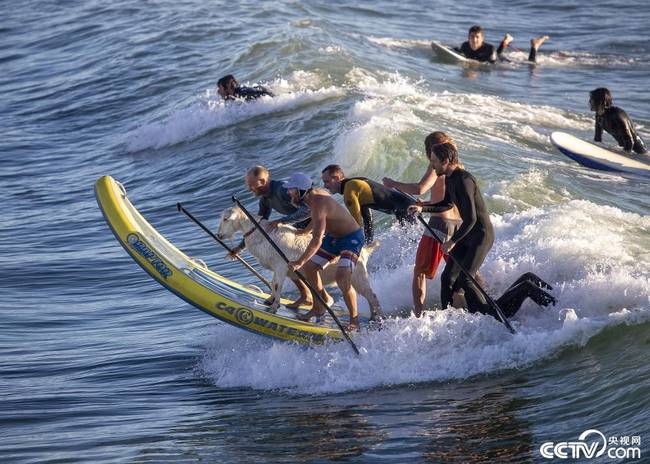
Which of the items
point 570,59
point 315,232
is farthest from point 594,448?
point 570,59

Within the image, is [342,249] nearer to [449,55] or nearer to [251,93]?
Answer: [251,93]

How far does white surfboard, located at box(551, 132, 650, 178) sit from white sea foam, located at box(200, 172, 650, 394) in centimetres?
497

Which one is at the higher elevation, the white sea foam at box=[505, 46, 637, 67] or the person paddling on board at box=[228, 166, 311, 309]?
the person paddling on board at box=[228, 166, 311, 309]

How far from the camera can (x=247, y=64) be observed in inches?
1032

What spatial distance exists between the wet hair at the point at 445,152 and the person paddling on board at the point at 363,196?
3.92ft

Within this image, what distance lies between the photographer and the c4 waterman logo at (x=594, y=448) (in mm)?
7617

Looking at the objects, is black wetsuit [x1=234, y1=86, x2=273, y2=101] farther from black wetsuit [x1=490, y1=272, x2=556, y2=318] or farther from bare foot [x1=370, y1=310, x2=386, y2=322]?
black wetsuit [x1=490, y1=272, x2=556, y2=318]

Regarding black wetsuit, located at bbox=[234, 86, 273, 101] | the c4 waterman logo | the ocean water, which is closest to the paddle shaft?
the ocean water

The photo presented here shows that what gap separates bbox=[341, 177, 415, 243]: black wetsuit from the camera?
10.9 metres

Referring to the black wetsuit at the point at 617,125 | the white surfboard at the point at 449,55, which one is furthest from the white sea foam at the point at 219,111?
the black wetsuit at the point at 617,125

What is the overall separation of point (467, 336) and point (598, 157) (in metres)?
8.42

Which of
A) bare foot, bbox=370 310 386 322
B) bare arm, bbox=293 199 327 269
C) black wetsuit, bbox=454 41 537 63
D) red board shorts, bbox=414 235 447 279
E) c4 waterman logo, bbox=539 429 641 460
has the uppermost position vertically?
bare arm, bbox=293 199 327 269

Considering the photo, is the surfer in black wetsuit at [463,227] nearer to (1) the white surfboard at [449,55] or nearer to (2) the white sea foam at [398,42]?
(1) the white surfboard at [449,55]

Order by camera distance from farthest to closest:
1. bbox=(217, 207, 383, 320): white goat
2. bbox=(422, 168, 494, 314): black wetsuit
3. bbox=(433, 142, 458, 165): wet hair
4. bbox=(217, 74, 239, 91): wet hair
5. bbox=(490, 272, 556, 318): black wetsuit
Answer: bbox=(217, 74, 239, 91): wet hair → bbox=(217, 207, 383, 320): white goat → bbox=(490, 272, 556, 318): black wetsuit → bbox=(422, 168, 494, 314): black wetsuit → bbox=(433, 142, 458, 165): wet hair
